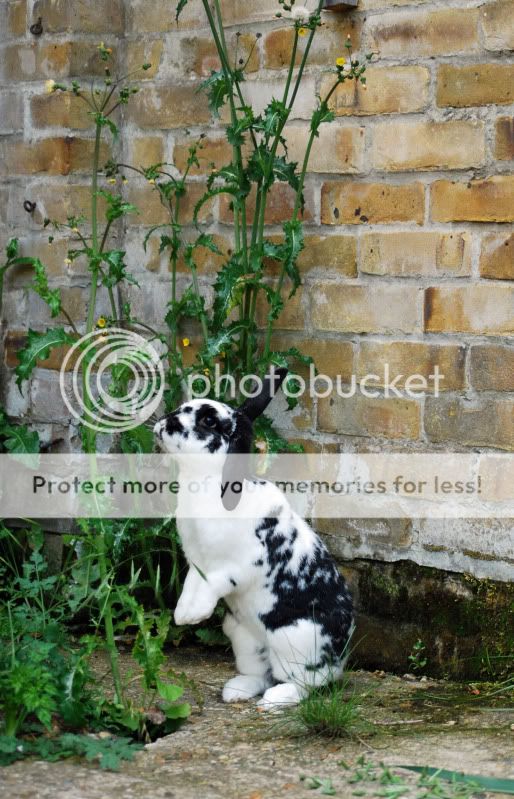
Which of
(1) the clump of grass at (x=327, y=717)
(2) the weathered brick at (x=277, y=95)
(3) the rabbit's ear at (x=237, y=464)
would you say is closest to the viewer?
(1) the clump of grass at (x=327, y=717)

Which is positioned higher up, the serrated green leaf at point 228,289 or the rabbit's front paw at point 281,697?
the serrated green leaf at point 228,289

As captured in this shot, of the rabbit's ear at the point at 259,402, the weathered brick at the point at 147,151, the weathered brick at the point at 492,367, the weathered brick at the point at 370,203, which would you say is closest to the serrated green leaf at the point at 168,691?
the rabbit's ear at the point at 259,402

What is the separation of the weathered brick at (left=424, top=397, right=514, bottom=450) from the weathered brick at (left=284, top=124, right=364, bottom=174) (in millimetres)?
806

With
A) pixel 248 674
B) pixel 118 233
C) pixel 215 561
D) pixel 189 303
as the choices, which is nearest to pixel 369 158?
pixel 189 303

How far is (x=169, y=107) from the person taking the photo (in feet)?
12.2

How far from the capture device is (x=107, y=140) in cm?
381

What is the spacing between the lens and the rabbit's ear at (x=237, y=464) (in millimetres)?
3000

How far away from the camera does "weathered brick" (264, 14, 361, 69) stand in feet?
10.8

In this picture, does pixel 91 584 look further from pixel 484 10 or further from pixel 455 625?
pixel 484 10

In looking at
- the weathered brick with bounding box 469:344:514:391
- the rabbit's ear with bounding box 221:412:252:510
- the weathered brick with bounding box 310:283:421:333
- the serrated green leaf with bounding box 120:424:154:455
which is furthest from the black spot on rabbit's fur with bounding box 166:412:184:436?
the weathered brick with bounding box 469:344:514:391

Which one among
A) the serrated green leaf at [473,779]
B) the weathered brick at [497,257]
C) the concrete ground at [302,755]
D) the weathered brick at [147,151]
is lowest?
the concrete ground at [302,755]

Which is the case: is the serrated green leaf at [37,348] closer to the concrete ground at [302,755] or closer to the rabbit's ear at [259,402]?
the rabbit's ear at [259,402]

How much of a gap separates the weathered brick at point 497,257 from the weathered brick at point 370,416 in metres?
0.48

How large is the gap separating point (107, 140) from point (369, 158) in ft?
3.44
